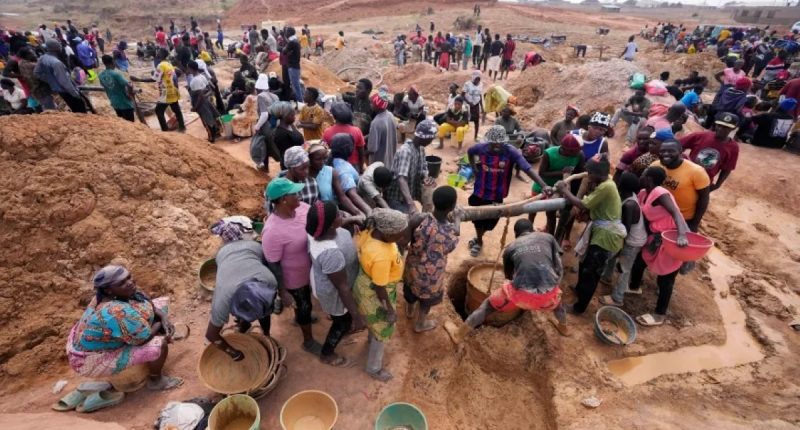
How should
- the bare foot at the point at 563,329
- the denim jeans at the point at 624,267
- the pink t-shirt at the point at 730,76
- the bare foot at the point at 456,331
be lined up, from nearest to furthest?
the bare foot at the point at 456,331 → the bare foot at the point at 563,329 → the denim jeans at the point at 624,267 → the pink t-shirt at the point at 730,76

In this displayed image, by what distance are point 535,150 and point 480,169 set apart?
6.21 feet

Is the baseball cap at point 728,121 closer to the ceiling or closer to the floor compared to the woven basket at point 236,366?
closer to the ceiling

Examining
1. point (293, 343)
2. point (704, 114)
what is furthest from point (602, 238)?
point (704, 114)

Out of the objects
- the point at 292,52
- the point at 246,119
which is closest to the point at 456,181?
the point at 246,119

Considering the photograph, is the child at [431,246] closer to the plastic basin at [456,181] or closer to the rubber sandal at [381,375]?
the rubber sandal at [381,375]

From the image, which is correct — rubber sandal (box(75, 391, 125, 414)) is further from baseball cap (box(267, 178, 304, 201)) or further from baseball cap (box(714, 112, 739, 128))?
baseball cap (box(714, 112, 739, 128))

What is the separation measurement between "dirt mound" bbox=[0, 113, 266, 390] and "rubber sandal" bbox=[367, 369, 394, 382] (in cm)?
245

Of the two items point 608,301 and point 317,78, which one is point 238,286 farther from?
point 317,78

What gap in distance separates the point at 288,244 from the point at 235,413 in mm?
1411

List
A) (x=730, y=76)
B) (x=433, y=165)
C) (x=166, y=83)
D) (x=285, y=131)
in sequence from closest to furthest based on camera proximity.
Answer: (x=285, y=131) < (x=433, y=165) < (x=166, y=83) < (x=730, y=76)

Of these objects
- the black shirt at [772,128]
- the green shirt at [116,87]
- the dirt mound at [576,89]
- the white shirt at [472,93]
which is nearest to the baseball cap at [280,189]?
the green shirt at [116,87]

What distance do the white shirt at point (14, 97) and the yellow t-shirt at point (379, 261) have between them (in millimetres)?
9990

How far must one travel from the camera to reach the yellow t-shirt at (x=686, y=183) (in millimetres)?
4305

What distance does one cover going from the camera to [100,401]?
321 cm
